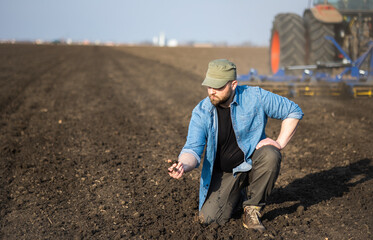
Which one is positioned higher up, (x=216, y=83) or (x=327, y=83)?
(x=216, y=83)

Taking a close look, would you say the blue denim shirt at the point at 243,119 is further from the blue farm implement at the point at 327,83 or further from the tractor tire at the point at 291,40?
the tractor tire at the point at 291,40

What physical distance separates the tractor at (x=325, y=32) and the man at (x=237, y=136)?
657 cm

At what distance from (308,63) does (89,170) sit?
675 cm

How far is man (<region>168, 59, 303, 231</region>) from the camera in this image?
3178 mm

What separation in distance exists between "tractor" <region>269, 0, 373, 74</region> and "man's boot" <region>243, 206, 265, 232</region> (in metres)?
6.75

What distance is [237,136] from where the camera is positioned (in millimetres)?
3311

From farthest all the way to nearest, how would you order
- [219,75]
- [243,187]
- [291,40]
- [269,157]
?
[291,40], [243,187], [269,157], [219,75]

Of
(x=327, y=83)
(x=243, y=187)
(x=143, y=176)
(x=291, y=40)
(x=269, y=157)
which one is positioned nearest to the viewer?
(x=269, y=157)

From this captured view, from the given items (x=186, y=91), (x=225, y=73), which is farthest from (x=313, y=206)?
(x=186, y=91)

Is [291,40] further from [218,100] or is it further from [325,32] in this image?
[218,100]

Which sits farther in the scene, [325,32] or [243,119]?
[325,32]

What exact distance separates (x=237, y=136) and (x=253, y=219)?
2.23 ft

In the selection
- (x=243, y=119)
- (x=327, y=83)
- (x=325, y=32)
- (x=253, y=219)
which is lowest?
(x=253, y=219)

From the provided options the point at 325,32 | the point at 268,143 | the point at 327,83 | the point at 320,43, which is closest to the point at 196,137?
the point at 268,143
